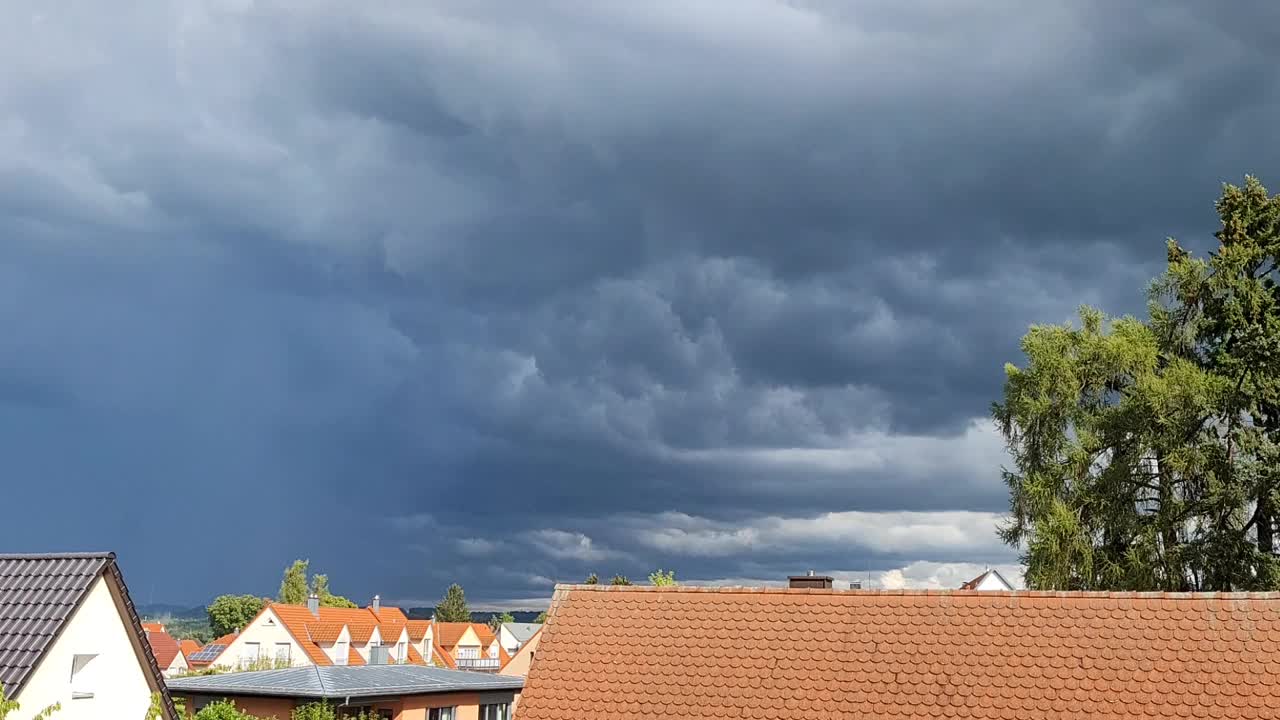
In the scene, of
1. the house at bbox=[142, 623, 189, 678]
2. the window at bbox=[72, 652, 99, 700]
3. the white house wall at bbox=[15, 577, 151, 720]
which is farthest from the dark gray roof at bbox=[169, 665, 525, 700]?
the house at bbox=[142, 623, 189, 678]

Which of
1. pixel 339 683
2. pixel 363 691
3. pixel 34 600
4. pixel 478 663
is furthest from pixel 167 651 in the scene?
pixel 34 600

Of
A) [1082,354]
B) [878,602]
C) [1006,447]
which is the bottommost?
[878,602]

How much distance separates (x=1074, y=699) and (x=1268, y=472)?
64.0 ft

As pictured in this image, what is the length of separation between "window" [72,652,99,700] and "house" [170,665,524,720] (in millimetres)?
15001

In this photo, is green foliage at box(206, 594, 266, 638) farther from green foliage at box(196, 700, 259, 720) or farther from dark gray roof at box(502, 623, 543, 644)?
green foliage at box(196, 700, 259, 720)

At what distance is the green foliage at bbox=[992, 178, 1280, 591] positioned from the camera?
3278cm

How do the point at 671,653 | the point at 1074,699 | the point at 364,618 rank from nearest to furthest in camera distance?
1. the point at 1074,699
2. the point at 671,653
3. the point at 364,618

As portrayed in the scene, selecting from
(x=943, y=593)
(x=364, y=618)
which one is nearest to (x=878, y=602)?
(x=943, y=593)

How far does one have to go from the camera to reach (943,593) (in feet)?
63.1

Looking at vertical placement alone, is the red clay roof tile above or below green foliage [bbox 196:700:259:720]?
above

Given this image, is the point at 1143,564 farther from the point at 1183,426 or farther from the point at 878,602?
the point at 878,602

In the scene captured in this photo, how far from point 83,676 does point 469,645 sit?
333ft

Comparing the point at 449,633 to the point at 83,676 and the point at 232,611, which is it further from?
the point at 83,676

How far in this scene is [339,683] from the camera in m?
39.4
